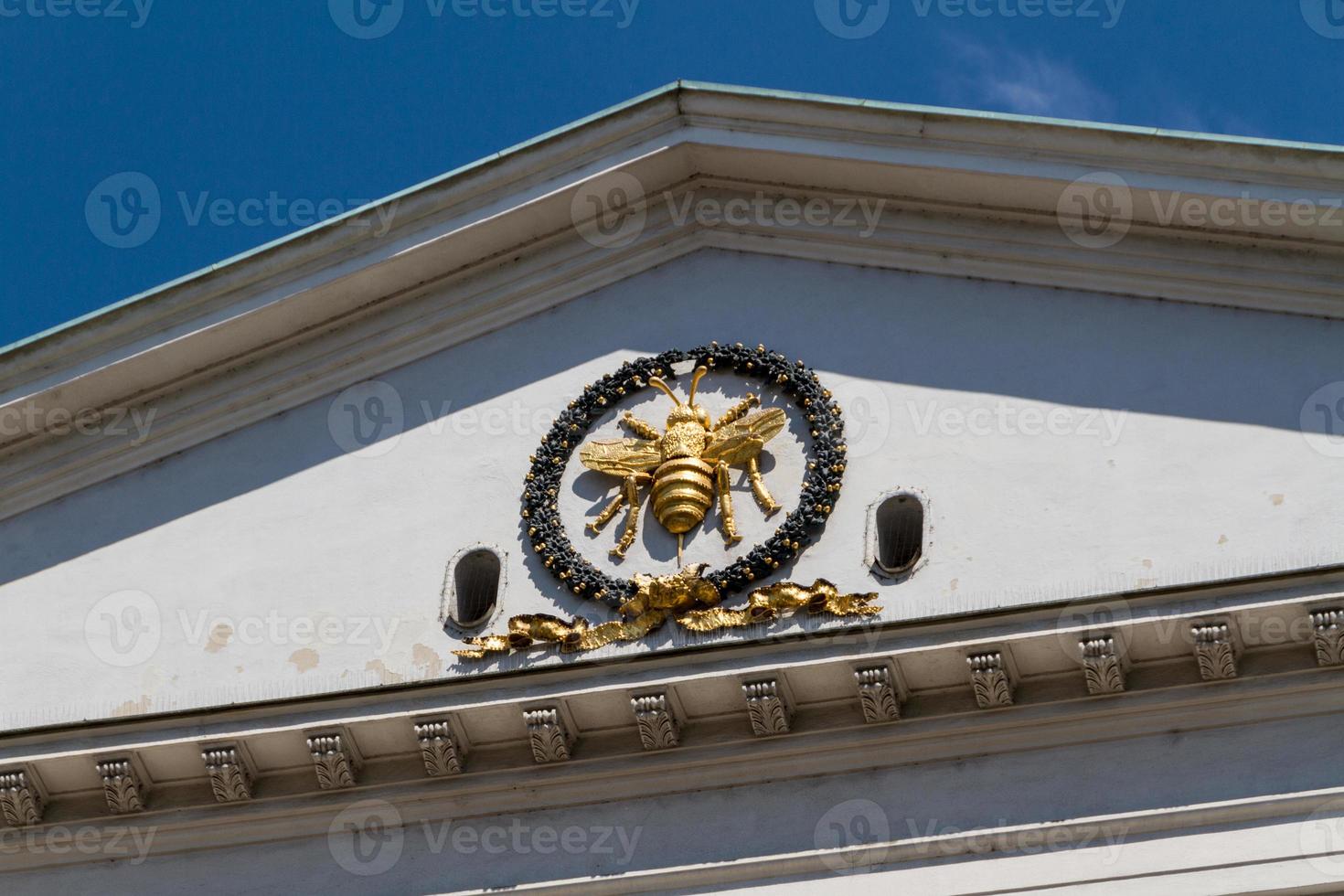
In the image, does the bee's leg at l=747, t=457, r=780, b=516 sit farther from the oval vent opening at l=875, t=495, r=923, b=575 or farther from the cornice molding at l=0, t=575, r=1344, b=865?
the cornice molding at l=0, t=575, r=1344, b=865

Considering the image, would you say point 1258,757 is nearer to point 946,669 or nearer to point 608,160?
point 946,669

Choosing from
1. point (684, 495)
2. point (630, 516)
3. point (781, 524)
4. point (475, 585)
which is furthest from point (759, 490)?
point (475, 585)

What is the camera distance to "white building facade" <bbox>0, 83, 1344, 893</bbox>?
687 inches

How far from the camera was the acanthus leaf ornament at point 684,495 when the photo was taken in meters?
18.7

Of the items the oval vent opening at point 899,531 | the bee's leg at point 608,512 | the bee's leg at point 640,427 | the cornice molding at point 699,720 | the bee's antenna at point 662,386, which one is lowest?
the cornice molding at point 699,720

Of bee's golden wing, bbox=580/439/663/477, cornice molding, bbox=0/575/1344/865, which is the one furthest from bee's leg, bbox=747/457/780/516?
cornice molding, bbox=0/575/1344/865

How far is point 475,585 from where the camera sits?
64.1 feet

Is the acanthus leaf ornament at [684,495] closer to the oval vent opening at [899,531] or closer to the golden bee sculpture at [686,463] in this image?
the golden bee sculpture at [686,463]

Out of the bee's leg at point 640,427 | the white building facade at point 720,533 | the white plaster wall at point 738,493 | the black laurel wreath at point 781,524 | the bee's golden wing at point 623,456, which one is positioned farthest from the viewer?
the bee's leg at point 640,427

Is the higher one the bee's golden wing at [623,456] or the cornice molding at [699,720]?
the bee's golden wing at [623,456]

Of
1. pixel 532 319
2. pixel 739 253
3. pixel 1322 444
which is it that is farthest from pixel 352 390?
pixel 1322 444

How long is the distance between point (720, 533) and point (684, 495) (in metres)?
0.33

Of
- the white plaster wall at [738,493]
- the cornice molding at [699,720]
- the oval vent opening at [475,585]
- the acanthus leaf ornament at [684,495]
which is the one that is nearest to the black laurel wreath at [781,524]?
the acanthus leaf ornament at [684,495]

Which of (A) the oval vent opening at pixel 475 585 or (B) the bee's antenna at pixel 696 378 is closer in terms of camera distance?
(A) the oval vent opening at pixel 475 585
